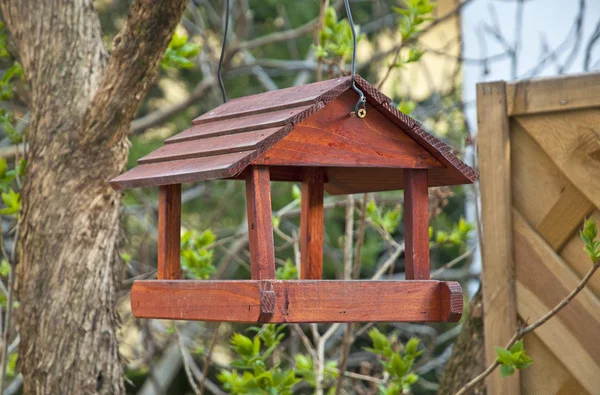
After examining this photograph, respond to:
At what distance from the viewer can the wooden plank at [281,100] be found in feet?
4.77

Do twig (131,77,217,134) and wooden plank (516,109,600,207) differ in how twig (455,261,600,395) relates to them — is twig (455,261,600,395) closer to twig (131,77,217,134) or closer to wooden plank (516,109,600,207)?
wooden plank (516,109,600,207)

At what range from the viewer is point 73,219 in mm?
2012

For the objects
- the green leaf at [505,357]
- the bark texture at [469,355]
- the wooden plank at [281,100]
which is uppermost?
the wooden plank at [281,100]

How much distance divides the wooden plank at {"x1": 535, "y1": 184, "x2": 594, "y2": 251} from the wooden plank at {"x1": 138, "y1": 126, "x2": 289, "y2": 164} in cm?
81

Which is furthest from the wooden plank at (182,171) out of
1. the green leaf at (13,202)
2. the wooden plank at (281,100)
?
the green leaf at (13,202)

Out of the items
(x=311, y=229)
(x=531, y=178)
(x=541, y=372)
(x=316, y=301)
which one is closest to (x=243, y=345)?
(x=311, y=229)

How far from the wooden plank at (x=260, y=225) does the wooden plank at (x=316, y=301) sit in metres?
0.03

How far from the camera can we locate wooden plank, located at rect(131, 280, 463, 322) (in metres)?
1.39

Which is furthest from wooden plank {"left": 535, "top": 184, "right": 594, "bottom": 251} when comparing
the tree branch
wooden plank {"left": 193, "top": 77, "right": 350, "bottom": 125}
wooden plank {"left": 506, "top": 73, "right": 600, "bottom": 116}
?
the tree branch

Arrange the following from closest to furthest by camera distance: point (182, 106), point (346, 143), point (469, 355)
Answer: point (346, 143) < point (469, 355) < point (182, 106)

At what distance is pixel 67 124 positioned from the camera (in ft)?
6.72

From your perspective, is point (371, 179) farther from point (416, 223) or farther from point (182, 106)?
point (182, 106)

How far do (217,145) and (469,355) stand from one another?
3.52 feet

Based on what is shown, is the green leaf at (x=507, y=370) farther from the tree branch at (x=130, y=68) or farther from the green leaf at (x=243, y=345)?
the tree branch at (x=130, y=68)
